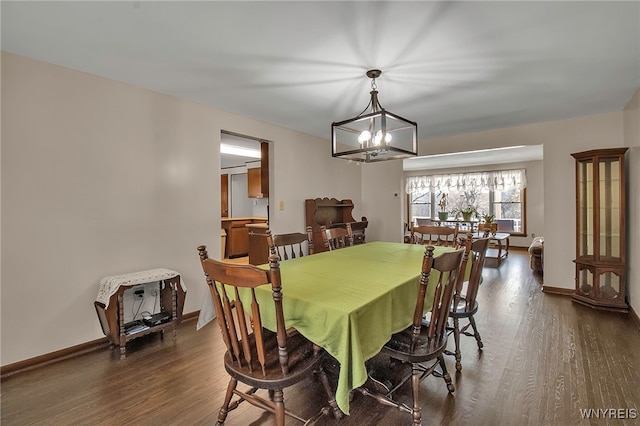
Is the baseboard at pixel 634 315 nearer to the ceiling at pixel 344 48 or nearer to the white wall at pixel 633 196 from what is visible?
the white wall at pixel 633 196

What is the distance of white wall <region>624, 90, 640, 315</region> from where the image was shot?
3119 millimetres

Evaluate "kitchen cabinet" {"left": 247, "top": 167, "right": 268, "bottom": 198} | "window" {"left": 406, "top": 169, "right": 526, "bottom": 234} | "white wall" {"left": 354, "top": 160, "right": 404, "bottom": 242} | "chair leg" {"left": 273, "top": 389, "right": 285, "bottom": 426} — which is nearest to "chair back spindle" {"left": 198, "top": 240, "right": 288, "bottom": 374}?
"chair leg" {"left": 273, "top": 389, "right": 285, "bottom": 426}

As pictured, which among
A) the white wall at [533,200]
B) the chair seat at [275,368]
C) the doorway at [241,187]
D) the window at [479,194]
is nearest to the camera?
the chair seat at [275,368]

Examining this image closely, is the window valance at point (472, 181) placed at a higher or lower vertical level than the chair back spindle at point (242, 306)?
higher

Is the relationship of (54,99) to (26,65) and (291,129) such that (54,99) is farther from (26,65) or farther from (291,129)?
(291,129)

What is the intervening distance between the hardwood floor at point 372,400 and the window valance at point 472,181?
18.8ft

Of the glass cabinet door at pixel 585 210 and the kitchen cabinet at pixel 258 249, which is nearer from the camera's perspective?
the glass cabinet door at pixel 585 210

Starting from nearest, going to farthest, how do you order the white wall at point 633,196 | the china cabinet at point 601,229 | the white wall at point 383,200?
the white wall at point 633,196
the china cabinet at point 601,229
the white wall at point 383,200

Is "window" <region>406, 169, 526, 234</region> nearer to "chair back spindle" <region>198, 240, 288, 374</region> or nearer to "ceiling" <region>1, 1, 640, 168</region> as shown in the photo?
"ceiling" <region>1, 1, 640, 168</region>

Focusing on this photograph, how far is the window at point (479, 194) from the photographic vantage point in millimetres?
8094

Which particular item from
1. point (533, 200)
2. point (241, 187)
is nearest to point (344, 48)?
point (241, 187)

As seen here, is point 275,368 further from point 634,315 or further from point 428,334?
point 634,315

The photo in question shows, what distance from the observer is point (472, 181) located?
8.53 metres

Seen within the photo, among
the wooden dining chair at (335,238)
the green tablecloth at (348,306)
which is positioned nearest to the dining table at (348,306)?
the green tablecloth at (348,306)
